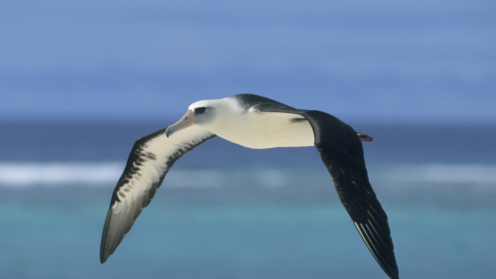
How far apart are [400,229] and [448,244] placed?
7.28 ft

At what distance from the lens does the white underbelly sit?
5.59 m

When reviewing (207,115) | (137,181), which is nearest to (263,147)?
(207,115)

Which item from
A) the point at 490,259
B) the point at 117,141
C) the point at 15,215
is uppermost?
the point at 117,141

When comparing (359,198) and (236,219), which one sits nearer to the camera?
(359,198)

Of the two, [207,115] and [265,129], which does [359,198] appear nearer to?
[265,129]

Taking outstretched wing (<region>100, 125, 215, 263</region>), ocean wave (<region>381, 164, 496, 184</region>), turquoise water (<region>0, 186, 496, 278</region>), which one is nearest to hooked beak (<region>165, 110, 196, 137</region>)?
outstretched wing (<region>100, 125, 215, 263</region>)

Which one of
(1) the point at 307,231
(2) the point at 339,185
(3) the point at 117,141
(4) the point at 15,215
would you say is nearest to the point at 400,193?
(1) the point at 307,231

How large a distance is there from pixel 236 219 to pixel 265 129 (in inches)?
658

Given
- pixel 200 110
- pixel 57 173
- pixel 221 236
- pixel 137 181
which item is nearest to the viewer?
pixel 200 110

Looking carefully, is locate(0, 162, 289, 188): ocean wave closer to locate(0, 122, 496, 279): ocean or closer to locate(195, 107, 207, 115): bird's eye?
locate(0, 122, 496, 279): ocean

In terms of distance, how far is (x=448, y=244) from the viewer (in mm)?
18641

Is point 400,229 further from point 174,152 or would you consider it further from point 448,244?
point 174,152

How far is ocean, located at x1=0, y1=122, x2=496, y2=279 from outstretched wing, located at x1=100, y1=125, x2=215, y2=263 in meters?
8.95

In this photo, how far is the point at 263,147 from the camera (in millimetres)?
5930
